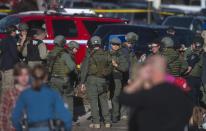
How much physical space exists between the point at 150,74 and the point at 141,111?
410mm

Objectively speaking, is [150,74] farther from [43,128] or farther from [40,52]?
[40,52]

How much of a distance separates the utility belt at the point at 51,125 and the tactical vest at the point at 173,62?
5.41m

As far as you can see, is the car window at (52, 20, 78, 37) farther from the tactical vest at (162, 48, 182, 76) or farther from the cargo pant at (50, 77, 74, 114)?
the tactical vest at (162, 48, 182, 76)

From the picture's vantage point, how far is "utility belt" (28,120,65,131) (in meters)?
8.48

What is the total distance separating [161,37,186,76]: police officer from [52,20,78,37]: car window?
7459mm

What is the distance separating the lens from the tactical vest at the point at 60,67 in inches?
547

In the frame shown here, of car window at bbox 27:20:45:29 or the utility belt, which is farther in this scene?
car window at bbox 27:20:45:29

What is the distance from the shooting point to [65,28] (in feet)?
70.5

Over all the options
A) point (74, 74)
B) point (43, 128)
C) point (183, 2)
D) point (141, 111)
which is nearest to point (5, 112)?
point (43, 128)

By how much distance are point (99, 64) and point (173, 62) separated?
1367 mm

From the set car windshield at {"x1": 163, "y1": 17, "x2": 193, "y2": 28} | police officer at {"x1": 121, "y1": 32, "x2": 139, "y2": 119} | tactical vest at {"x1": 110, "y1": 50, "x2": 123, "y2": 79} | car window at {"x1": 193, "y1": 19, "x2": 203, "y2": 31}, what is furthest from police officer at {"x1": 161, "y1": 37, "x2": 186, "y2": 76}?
car windshield at {"x1": 163, "y1": 17, "x2": 193, "y2": 28}

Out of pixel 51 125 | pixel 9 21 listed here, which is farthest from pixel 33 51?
pixel 51 125

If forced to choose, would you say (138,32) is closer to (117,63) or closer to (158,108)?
(117,63)

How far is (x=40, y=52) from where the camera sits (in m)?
15.5
